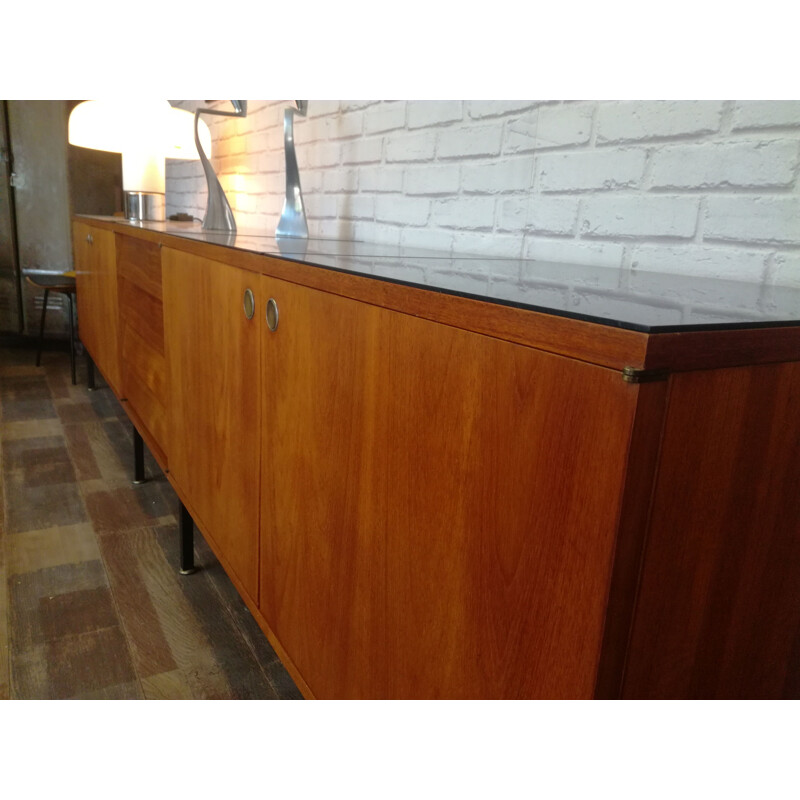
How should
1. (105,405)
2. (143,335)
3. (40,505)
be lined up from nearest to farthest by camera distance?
(143,335) → (40,505) → (105,405)

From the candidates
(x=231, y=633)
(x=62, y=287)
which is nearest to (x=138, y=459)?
(x=231, y=633)

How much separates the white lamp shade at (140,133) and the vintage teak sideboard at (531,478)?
6.38ft

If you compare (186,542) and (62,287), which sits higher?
(62,287)

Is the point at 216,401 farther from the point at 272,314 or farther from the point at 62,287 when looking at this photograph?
the point at 62,287

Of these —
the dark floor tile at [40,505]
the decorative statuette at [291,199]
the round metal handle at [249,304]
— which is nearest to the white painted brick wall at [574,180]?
the decorative statuette at [291,199]

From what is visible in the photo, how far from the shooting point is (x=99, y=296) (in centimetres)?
268

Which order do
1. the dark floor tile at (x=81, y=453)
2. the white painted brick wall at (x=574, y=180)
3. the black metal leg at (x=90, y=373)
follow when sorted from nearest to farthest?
the white painted brick wall at (x=574, y=180) → the dark floor tile at (x=81, y=453) → the black metal leg at (x=90, y=373)

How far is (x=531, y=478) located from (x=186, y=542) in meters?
1.48

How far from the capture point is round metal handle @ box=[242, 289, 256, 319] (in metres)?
1.08

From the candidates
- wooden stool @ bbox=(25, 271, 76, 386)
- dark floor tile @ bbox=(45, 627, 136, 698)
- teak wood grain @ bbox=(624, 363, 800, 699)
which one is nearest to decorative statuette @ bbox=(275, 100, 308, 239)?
dark floor tile @ bbox=(45, 627, 136, 698)

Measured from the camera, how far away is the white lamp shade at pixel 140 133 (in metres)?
2.64

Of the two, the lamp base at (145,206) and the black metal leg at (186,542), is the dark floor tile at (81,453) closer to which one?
the black metal leg at (186,542)
